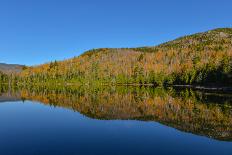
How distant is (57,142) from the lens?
27984 mm

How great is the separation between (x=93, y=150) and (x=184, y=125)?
53.5 ft

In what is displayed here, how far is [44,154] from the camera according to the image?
23.3 metres

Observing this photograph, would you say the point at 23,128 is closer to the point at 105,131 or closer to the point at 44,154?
the point at 105,131

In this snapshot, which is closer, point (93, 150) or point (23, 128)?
point (93, 150)

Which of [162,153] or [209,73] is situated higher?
→ [209,73]

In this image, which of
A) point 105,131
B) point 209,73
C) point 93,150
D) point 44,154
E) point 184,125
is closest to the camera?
point 44,154

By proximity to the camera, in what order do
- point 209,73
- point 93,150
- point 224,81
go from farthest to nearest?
point 209,73 → point 224,81 → point 93,150

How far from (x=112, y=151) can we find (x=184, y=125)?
15.7 meters

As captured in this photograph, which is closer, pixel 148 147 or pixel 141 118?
pixel 148 147

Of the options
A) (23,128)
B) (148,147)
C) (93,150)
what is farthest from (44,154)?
(23,128)

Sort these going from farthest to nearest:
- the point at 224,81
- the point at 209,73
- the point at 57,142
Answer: the point at 209,73, the point at 224,81, the point at 57,142

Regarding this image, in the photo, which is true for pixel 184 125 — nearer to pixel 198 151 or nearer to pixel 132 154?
pixel 198 151

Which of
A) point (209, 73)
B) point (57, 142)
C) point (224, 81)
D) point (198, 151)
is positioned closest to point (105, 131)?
point (57, 142)

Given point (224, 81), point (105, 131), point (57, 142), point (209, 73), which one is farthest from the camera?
point (209, 73)
